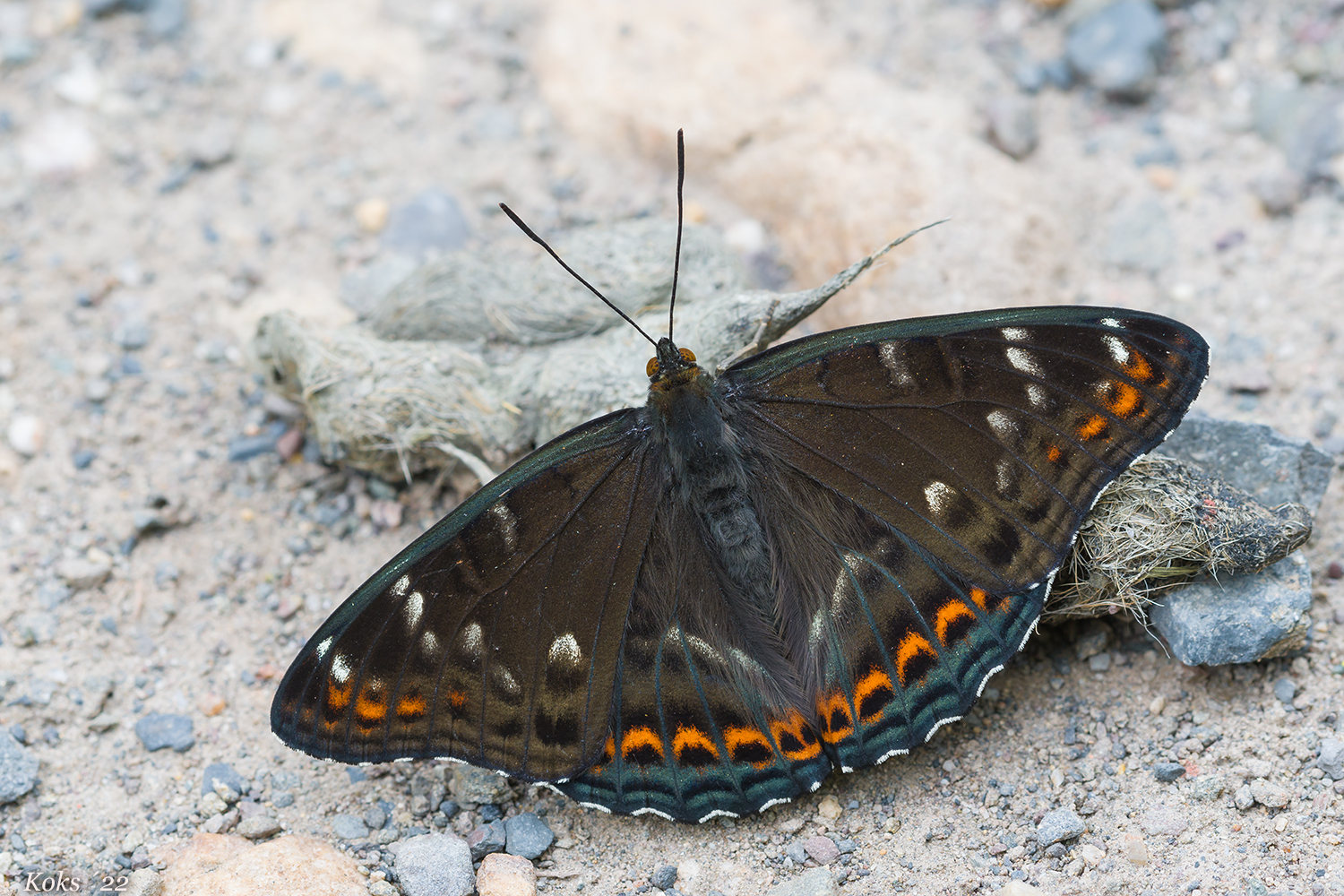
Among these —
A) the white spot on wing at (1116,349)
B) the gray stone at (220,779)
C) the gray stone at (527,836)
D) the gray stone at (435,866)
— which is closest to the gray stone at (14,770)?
the gray stone at (220,779)

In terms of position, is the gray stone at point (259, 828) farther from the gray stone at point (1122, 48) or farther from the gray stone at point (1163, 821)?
the gray stone at point (1122, 48)

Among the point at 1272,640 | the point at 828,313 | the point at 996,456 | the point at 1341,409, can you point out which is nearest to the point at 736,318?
the point at 828,313

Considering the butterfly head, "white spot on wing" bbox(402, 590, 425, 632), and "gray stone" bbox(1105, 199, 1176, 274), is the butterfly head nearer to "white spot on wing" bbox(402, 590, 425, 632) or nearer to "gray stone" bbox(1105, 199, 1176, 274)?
"white spot on wing" bbox(402, 590, 425, 632)

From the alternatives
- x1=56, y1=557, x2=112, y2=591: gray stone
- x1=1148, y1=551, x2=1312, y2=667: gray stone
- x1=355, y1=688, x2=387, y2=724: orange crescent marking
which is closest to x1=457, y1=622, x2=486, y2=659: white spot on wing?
x1=355, y1=688, x2=387, y2=724: orange crescent marking

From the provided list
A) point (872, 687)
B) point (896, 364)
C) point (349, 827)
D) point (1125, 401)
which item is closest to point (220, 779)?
point (349, 827)

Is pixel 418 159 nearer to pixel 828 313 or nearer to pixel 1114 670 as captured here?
pixel 828 313
